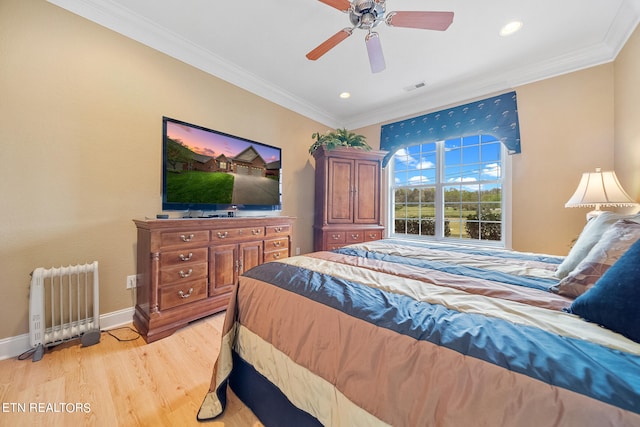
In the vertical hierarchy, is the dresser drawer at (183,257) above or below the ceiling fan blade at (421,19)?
below

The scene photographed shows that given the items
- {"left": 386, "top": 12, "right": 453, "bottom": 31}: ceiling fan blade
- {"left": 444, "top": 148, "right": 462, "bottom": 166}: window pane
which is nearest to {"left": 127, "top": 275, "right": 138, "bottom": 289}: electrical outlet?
{"left": 386, "top": 12, "right": 453, "bottom": 31}: ceiling fan blade

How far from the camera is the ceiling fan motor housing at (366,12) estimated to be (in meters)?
1.52

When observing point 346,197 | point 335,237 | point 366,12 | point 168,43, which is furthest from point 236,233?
point 366,12

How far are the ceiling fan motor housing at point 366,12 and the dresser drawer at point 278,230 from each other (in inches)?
78.4

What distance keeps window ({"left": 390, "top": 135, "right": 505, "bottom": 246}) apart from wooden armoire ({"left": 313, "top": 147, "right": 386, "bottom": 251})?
460 mm

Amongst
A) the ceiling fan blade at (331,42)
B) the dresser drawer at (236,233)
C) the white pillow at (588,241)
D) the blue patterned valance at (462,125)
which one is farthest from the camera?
the blue patterned valance at (462,125)

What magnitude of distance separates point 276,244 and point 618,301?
247 centimetres

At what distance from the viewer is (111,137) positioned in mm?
1956

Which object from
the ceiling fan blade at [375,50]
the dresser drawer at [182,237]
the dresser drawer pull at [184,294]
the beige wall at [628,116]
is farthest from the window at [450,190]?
the dresser drawer pull at [184,294]

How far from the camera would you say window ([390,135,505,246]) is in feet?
10.0

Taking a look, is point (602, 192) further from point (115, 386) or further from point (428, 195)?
point (115, 386)

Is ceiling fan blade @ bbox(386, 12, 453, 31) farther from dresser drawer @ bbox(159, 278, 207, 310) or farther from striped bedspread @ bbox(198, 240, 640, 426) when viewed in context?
dresser drawer @ bbox(159, 278, 207, 310)

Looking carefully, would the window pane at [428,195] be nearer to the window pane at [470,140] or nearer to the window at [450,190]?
the window at [450,190]

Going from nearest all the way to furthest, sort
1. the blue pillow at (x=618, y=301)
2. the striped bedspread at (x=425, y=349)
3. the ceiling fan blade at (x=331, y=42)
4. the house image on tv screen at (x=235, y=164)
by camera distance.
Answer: the striped bedspread at (x=425, y=349), the blue pillow at (x=618, y=301), the ceiling fan blade at (x=331, y=42), the house image on tv screen at (x=235, y=164)
